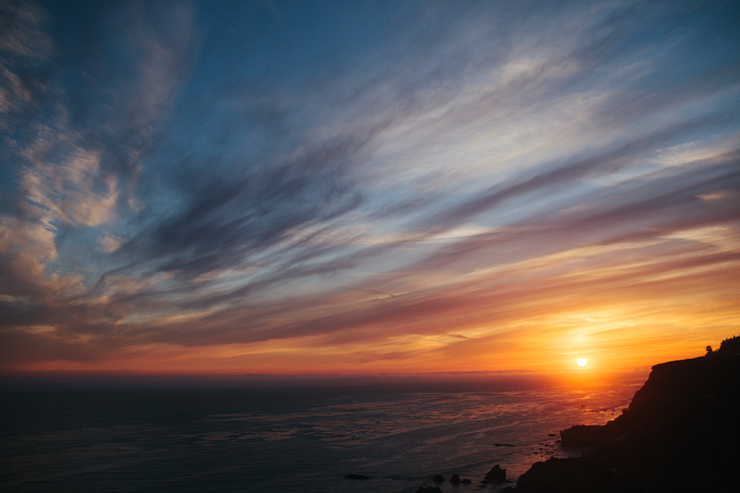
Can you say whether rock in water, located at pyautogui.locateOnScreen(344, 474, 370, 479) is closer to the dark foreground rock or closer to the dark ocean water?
the dark ocean water

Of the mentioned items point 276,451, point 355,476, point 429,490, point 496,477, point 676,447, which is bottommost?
point 276,451

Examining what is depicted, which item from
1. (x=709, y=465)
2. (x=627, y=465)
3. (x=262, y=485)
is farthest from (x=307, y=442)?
(x=709, y=465)

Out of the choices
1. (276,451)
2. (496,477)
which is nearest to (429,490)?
(496,477)

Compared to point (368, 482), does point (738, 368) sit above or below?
above

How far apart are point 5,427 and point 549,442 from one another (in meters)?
124

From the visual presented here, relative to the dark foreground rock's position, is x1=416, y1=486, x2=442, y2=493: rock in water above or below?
below

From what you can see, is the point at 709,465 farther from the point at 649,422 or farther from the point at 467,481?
the point at 467,481

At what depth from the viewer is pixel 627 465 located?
3180cm

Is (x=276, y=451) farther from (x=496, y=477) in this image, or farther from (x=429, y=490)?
(x=496, y=477)

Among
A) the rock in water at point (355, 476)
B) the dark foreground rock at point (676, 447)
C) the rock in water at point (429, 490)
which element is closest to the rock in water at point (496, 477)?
the dark foreground rock at point (676, 447)

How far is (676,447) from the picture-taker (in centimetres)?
2914

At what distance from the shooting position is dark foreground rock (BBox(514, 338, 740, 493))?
26.6 meters

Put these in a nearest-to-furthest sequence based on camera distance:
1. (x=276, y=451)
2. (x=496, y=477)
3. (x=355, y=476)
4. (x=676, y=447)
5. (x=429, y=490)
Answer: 1. (x=676, y=447)
2. (x=429, y=490)
3. (x=496, y=477)
4. (x=355, y=476)
5. (x=276, y=451)

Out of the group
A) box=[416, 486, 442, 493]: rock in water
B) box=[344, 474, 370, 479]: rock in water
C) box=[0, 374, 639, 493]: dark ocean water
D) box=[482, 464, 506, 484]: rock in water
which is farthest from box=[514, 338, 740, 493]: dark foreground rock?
box=[344, 474, 370, 479]: rock in water
